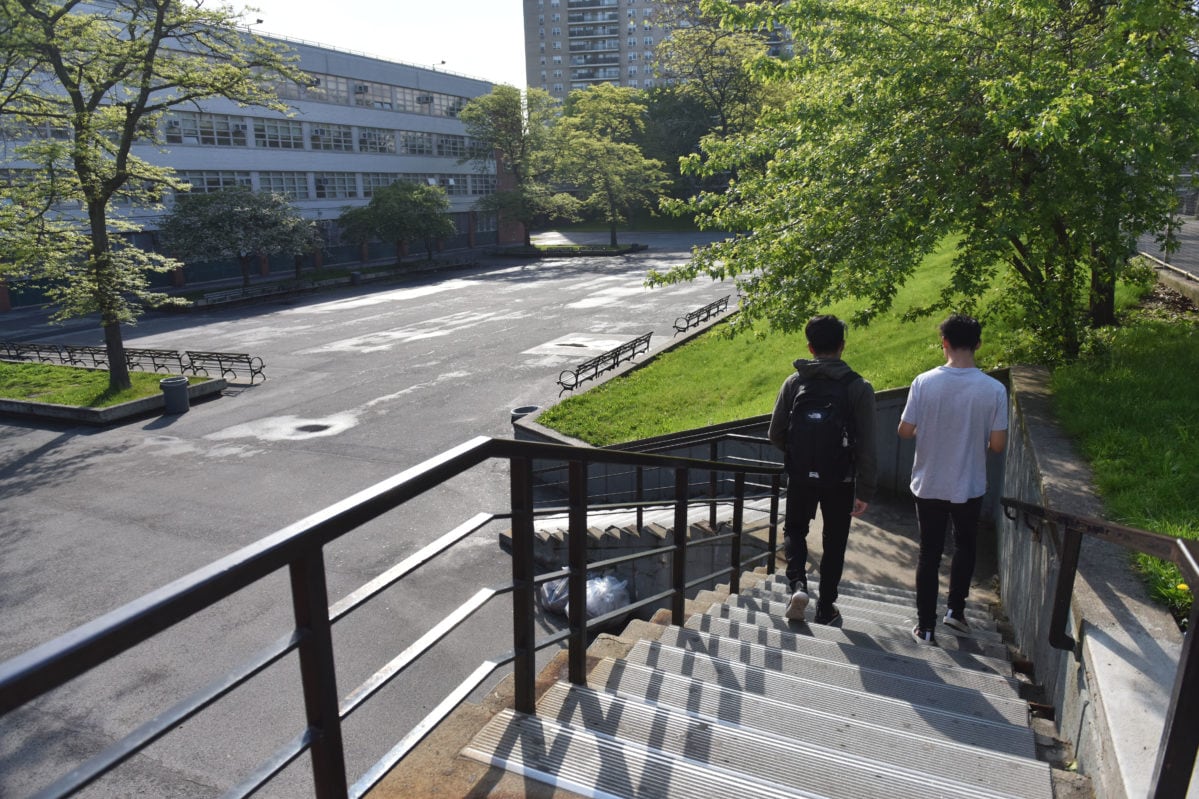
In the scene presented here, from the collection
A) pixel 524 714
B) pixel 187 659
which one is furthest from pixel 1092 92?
pixel 187 659

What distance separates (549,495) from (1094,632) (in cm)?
1024

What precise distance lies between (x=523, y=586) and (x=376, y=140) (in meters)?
60.3

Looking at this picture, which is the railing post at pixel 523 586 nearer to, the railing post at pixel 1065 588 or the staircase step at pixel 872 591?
the railing post at pixel 1065 588

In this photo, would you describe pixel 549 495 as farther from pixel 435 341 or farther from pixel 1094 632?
pixel 435 341

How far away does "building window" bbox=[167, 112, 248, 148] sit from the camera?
44625mm

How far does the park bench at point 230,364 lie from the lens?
2193 cm

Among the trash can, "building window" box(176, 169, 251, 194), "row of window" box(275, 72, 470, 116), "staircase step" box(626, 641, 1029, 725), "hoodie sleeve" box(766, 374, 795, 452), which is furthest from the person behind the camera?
"row of window" box(275, 72, 470, 116)

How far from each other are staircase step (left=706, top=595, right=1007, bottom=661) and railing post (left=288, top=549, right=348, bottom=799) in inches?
142

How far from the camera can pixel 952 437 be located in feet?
15.3

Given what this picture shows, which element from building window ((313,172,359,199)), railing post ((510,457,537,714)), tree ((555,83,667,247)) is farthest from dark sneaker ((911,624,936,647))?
building window ((313,172,359,199))

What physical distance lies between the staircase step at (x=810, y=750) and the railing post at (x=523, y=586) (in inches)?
7.3

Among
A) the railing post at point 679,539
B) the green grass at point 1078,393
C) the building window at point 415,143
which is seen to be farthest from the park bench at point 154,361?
the building window at point 415,143

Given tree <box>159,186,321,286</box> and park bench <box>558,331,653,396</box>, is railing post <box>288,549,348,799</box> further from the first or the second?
tree <box>159,186,321,286</box>

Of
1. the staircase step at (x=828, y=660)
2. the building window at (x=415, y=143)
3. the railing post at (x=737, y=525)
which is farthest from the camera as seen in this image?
the building window at (x=415, y=143)
